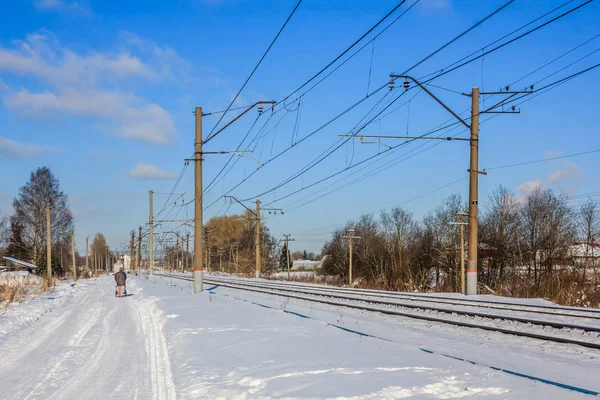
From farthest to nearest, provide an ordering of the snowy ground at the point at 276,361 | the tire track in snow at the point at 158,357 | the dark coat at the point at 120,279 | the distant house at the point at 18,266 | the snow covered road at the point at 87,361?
the distant house at the point at 18,266, the dark coat at the point at 120,279, the snow covered road at the point at 87,361, the tire track in snow at the point at 158,357, the snowy ground at the point at 276,361

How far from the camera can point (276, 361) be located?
8438 millimetres

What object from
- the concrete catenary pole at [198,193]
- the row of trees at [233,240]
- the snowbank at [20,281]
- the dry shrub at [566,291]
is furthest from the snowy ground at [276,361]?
the row of trees at [233,240]

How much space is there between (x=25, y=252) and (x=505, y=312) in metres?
71.8

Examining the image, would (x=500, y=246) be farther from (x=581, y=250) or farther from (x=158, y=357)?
(x=158, y=357)

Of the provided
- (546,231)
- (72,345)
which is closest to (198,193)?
(72,345)

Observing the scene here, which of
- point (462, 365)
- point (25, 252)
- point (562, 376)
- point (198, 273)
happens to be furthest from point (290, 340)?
point (25, 252)

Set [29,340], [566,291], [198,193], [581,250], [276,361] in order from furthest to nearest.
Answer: [581,250] < [198,193] < [566,291] < [29,340] < [276,361]

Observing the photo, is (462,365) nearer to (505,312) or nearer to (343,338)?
(343,338)

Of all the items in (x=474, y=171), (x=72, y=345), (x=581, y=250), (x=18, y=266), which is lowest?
(x=18, y=266)

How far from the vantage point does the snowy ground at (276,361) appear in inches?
262

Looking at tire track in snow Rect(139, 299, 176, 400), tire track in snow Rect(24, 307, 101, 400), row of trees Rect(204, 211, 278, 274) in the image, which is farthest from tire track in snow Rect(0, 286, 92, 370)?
row of trees Rect(204, 211, 278, 274)

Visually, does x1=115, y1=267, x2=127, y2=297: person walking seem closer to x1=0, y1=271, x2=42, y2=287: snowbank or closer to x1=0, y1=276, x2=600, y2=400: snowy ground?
x1=0, y1=271, x2=42, y2=287: snowbank

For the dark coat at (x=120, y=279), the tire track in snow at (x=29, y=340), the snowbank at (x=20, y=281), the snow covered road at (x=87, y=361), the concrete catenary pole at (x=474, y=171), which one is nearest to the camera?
the snow covered road at (x=87, y=361)

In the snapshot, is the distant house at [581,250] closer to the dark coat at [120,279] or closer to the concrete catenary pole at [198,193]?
the concrete catenary pole at [198,193]
